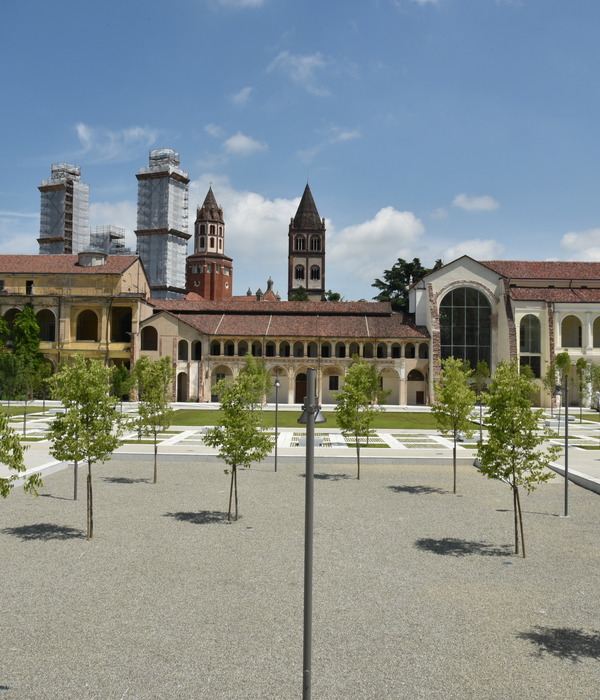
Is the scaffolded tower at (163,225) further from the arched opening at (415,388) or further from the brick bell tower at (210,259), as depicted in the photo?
the arched opening at (415,388)

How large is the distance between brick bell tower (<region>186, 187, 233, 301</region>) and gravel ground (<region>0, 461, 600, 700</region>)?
85221 mm

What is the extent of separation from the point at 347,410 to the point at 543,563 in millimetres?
12213

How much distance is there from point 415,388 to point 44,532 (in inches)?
2059

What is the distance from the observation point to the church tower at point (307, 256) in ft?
392

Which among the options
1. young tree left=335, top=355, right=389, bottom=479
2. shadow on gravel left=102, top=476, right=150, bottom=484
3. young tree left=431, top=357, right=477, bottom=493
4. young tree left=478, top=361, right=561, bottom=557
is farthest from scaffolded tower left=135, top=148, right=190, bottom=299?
young tree left=478, top=361, right=561, bottom=557

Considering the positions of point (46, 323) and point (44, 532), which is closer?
point (44, 532)

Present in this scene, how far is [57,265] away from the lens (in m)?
68.0

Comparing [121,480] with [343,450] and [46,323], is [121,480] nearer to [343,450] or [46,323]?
[343,450]

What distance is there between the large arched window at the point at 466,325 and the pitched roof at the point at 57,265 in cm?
3651

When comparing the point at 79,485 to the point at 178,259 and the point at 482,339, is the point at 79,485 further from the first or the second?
the point at 178,259

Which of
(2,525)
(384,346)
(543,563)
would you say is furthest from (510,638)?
(384,346)

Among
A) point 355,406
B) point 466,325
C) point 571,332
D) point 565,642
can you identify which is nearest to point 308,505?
point 565,642

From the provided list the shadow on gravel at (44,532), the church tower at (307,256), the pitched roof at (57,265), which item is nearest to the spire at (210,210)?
the church tower at (307,256)

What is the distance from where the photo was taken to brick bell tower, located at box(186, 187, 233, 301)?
10412 centimetres
